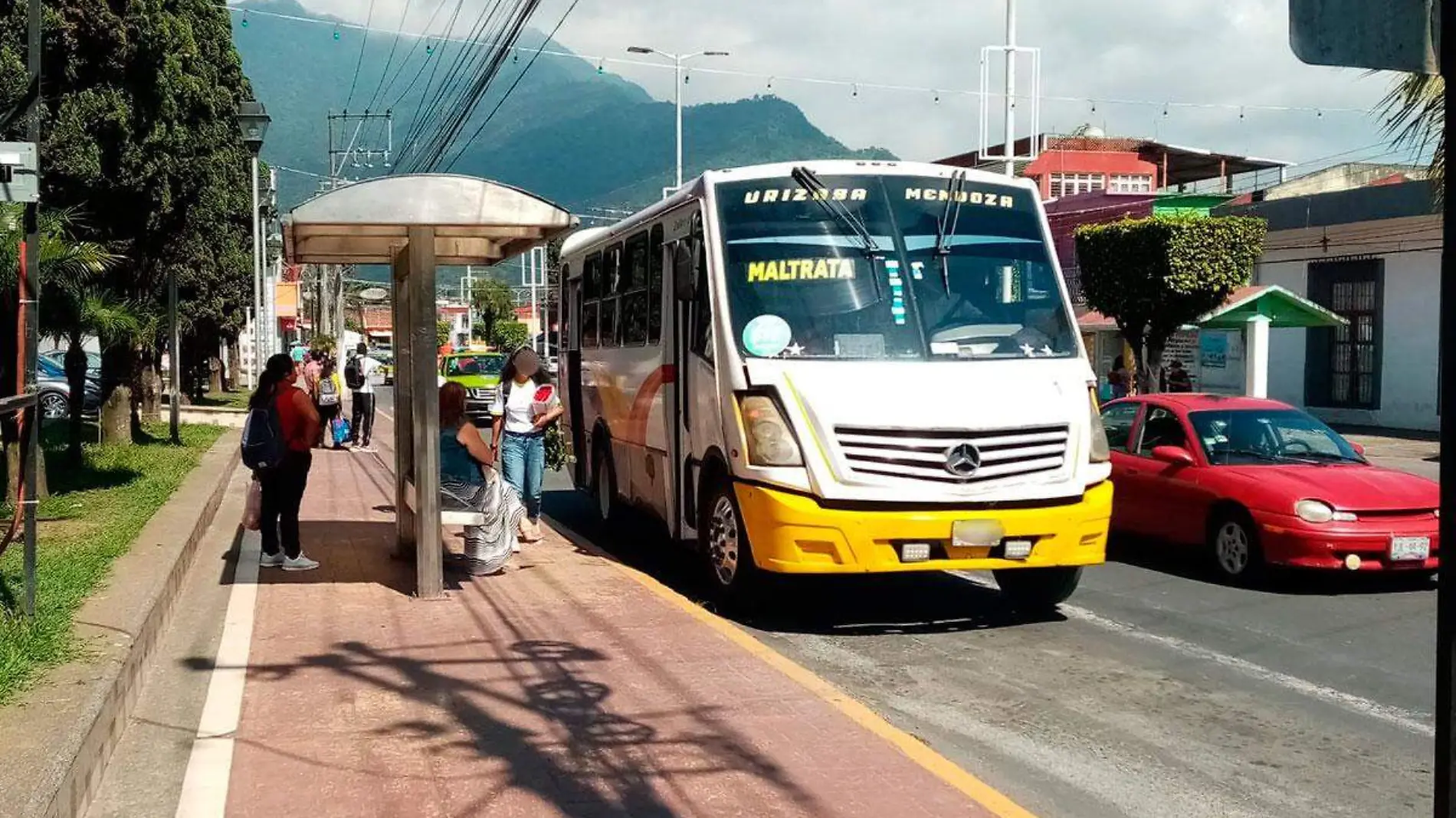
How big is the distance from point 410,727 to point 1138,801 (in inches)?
120

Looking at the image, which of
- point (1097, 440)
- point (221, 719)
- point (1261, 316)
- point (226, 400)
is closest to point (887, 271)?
point (1097, 440)

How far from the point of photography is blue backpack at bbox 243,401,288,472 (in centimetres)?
976

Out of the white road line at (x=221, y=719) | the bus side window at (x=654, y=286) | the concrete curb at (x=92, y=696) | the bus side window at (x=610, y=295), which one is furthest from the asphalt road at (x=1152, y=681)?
the concrete curb at (x=92, y=696)

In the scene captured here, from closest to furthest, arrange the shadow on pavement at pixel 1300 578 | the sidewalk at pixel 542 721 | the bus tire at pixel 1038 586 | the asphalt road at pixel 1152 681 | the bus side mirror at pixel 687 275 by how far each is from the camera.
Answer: the sidewalk at pixel 542 721 → the asphalt road at pixel 1152 681 → the bus tire at pixel 1038 586 → the bus side mirror at pixel 687 275 → the shadow on pavement at pixel 1300 578

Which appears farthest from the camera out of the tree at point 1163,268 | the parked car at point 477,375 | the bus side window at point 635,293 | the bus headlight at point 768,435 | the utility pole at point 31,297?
the parked car at point 477,375

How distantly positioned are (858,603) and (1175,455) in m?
3.04

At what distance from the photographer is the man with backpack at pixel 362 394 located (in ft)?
75.0

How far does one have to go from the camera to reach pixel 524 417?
1124cm

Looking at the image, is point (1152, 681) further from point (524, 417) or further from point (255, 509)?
point (255, 509)

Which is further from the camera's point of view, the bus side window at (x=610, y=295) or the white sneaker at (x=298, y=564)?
the bus side window at (x=610, y=295)

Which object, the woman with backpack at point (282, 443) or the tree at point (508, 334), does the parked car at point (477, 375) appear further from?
the tree at point (508, 334)

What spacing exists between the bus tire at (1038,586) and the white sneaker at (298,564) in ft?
16.3

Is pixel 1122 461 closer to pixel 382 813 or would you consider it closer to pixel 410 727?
pixel 410 727

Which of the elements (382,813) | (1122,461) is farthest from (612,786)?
(1122,461)
